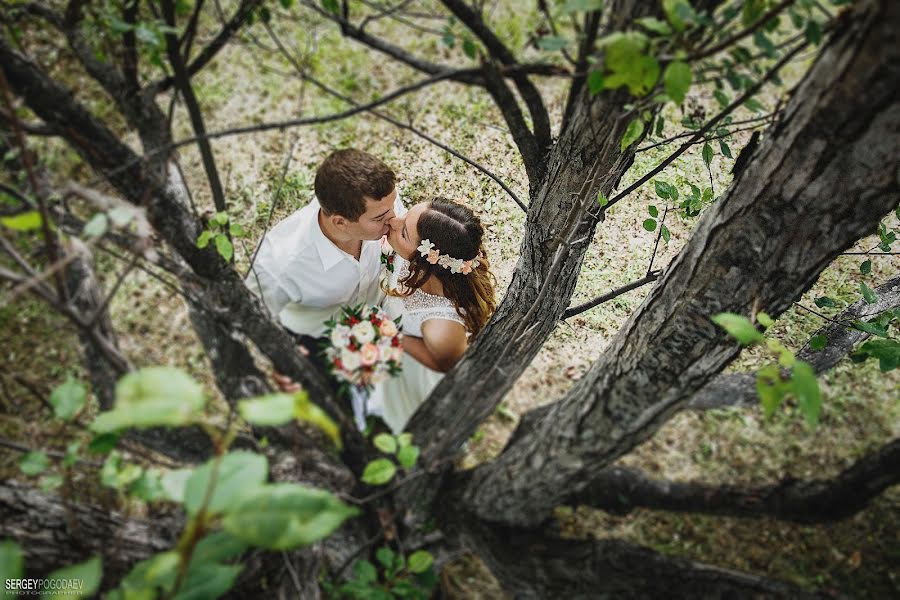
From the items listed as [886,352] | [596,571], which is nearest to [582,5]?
[886,352]

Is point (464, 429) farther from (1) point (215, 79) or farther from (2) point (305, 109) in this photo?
(1) point (215, 79)

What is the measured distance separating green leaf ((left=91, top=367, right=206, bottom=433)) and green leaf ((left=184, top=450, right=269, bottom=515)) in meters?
0.10

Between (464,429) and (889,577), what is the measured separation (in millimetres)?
1564

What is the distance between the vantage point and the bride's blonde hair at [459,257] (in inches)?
75.6

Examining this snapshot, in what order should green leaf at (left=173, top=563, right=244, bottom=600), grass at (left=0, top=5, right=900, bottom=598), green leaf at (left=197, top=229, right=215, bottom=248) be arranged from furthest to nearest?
grass at (left=0, top=5, right=900, bottom=598) < green leaf at (left=197, top=229, right=215, bottom=248) < green leaf at (left=173, top=563, right=244, bottom=600)

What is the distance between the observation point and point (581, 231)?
165 centimetres

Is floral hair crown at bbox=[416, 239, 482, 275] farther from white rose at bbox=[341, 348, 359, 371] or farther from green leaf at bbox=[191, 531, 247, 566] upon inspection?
green leaf at bbox=[191, 531, 247, 566]

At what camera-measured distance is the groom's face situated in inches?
77.0

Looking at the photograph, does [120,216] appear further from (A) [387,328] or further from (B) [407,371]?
(B) [407,371]

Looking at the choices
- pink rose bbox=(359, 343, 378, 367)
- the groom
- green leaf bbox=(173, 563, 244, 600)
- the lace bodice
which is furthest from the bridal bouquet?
green leaf bbox=(173, 563, 244, 600)

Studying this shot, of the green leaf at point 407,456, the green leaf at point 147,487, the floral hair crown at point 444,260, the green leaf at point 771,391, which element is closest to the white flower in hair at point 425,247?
the floral hair crown at point 444,260

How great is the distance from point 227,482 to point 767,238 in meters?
1.08

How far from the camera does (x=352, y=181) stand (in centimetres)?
190

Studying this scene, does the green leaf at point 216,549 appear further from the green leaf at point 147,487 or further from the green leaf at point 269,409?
the green leaf at point 147,487
